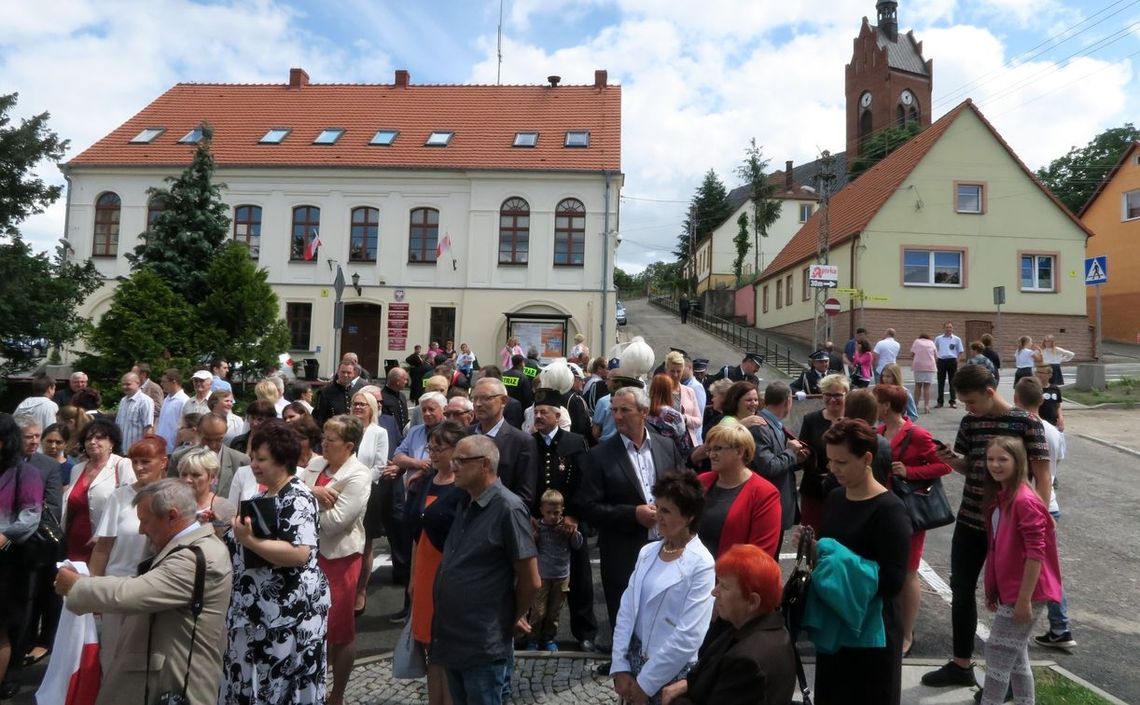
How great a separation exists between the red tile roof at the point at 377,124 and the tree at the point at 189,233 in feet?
22.8

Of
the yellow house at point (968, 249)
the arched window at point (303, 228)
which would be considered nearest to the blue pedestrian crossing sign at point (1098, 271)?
the yellow house at point (968, 249)

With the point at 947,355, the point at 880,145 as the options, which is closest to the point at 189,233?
the point at 947,355

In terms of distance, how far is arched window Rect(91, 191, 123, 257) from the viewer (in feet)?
98.1

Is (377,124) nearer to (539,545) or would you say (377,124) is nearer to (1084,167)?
(539,545)

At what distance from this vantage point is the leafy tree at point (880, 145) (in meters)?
58.1

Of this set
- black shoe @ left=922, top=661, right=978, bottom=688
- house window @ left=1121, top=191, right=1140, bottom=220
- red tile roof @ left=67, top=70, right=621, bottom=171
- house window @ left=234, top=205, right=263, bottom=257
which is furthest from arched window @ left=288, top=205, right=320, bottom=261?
house window @ left=1121, top=191, right=1140, bottom=220

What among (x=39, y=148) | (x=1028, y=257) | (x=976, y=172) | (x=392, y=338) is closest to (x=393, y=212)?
(x=392, y=338)

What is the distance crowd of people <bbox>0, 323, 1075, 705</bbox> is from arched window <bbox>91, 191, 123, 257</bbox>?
27.3 meters

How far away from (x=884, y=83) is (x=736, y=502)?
239 ft

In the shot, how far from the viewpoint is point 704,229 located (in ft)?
231

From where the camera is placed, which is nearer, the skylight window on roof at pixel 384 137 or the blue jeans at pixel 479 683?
the blue jeans at pixel 479 683

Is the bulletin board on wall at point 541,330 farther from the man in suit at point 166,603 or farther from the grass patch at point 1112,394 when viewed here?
the man in suit at point 166,603

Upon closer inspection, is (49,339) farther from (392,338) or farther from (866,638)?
(866,638)

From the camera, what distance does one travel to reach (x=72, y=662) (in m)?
3.94
